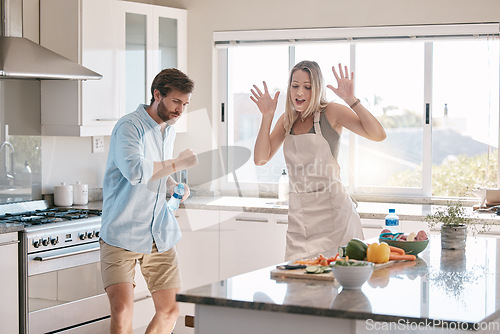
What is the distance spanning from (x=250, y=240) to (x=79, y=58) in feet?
5.17

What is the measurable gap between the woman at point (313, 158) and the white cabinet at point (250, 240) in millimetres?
1388

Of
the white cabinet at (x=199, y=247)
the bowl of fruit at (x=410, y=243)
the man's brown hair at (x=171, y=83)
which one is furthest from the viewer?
the white cabinet at (x=199, y=247)

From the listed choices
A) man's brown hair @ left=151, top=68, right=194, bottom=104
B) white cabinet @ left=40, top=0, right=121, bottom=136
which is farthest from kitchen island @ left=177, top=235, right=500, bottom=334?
white cabinet @ left=40, top=0, right=121, bottom=136

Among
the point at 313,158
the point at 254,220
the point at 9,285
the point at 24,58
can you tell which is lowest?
the point at 9,285

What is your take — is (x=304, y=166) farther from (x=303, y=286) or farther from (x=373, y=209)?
(x=373, y=209)

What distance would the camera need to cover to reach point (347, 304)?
1971 mm

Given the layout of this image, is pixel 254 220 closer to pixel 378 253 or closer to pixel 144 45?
pixel 144 45

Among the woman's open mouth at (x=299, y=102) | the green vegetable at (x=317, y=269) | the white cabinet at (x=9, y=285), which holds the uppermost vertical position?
the woman's open mouth at (x=299, y=102)

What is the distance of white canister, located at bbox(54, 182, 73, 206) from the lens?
4598 millimetres

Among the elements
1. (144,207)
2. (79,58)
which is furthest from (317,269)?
(79,58)

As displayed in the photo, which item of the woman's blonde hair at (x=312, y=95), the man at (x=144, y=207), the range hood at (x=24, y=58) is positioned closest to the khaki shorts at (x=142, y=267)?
the man at (x=144, y=207)

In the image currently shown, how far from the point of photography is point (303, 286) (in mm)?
2205

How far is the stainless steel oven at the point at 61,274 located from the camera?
375 centimetres

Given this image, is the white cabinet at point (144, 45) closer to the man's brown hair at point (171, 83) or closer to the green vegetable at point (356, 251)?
the man's brown hair at point (171, 83)
